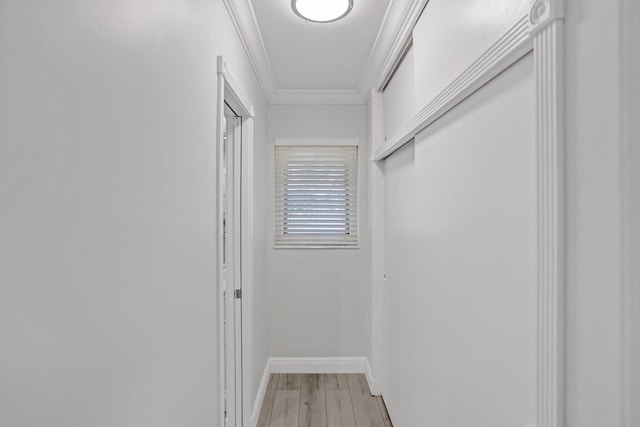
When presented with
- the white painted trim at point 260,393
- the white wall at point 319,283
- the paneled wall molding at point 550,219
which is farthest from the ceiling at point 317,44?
the white painted trim at point 260,393

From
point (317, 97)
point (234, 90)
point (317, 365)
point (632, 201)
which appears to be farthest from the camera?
point (317, 365)

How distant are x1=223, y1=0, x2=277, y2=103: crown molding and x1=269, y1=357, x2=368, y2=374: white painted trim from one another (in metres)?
2.43

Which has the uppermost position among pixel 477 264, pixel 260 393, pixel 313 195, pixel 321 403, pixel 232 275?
pixel 313 195

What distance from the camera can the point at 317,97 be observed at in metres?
3.38

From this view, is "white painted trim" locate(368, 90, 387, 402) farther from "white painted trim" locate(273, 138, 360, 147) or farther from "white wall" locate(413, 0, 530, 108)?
"white wall" locate(413, 0, 530, 108)

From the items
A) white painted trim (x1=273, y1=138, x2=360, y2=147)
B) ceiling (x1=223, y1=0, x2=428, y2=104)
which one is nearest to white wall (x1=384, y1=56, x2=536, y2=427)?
ceiling (x1=223, y1=0, x2=428, y2=104)

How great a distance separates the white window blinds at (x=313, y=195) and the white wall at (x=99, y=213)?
211 cm

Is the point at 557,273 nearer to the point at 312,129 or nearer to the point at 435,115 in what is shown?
the point at 435,115

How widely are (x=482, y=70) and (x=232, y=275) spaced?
1842 mm

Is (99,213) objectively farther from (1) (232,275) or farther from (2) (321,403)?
(2) (321,403)

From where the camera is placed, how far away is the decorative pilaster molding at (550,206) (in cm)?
74

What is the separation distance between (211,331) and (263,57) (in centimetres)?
188

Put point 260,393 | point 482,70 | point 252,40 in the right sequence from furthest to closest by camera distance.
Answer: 1. point 260,393
2. point 252,40
3. point 482,70

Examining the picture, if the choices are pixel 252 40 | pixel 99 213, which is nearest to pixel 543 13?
pixel 99 213
